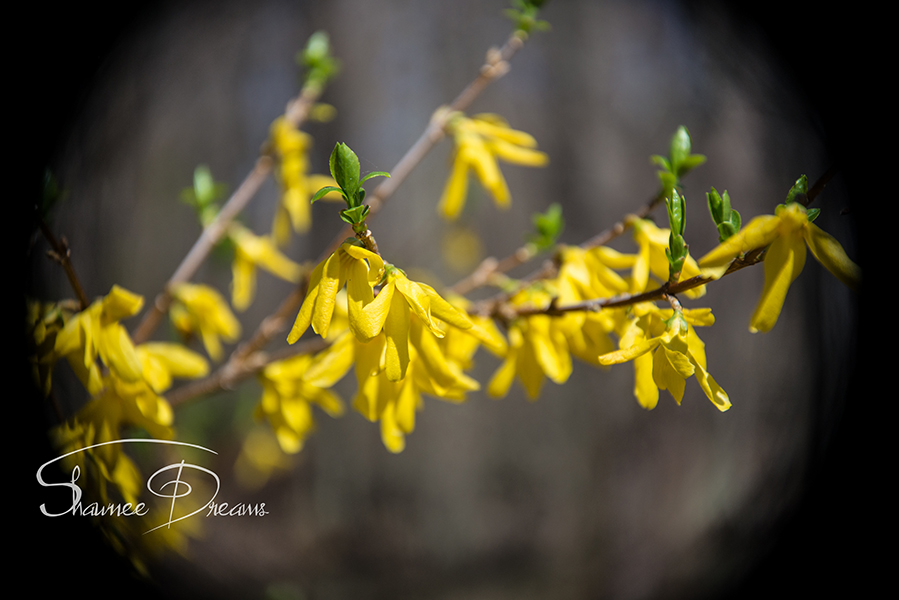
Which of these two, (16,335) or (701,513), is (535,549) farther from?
(16,335)

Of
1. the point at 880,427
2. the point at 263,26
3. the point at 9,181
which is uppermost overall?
the point at 263,26

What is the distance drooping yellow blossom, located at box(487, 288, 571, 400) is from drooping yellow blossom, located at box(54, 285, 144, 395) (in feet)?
1.04

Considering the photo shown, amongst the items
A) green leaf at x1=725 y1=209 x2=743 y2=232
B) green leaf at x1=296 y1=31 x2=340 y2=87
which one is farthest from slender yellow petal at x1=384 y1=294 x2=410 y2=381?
green leaf at x1=296 y1=31 x2=340 y2=87

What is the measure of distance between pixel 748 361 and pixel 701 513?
1.07ft

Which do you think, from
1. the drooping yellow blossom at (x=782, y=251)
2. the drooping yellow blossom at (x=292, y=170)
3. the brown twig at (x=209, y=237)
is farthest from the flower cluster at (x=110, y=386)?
the drooping yellow blossom at (x=782, y=251)

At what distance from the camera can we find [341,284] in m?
0.30

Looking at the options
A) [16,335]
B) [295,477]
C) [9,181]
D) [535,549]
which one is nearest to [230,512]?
[16,335]

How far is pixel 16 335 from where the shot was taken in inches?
17.3

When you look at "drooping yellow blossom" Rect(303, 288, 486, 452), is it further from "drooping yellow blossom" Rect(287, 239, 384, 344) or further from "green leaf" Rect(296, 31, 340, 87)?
"green leaf" Rect(296, 31, 340, 87)

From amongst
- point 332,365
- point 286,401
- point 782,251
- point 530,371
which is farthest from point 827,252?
point 286,401

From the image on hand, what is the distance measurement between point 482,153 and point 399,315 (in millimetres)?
290

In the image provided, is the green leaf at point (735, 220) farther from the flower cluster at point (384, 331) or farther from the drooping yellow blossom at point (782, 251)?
the flower cluster at point (384, 331)

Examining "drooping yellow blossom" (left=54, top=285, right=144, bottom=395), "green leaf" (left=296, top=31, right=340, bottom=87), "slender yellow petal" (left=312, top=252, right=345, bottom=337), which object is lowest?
"drooping yellow blossom" (left=54, top=285, right=144, bottom=395)

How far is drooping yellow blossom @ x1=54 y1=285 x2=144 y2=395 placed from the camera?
348 mm
